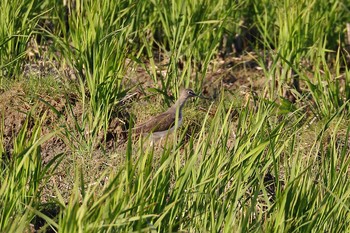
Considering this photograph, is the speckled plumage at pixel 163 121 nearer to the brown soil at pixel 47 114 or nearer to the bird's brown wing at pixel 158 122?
the bird's brown wing at pixel 158 122

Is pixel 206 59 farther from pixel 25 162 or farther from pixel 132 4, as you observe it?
pixel 25 162

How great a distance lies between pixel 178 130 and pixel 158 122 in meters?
0.15

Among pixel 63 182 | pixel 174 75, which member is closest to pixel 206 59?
pixel 174 75

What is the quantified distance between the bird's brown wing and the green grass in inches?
4.4

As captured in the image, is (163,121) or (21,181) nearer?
(21,181)

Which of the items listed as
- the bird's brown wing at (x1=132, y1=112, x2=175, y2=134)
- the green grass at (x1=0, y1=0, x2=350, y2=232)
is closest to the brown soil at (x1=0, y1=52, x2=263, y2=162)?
the green grass at (x1=0, y1=0, x2=350, y2=232)

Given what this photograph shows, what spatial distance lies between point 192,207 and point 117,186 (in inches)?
28.8

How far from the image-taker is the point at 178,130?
6367mm

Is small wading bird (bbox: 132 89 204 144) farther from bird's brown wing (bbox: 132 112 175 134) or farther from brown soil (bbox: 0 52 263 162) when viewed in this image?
brown soil (bbox: 0 52 263 162)

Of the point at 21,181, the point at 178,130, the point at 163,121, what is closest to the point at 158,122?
the point at 163,121

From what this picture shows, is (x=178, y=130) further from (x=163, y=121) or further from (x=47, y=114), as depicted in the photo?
(x=47, y=114)

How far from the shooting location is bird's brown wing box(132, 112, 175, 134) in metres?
6.27

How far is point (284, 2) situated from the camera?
283 inches

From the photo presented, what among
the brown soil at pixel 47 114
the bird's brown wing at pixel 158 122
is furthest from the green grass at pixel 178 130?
the bird's brown wing at pixel 158 122
